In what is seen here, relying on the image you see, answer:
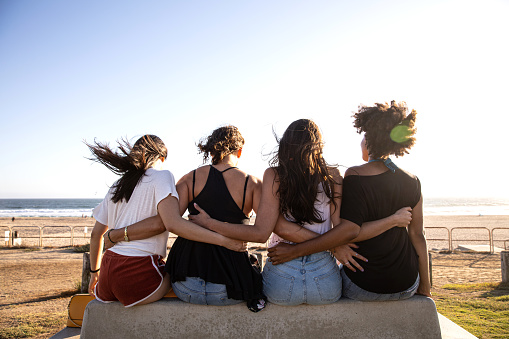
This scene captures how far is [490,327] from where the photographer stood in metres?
4.94

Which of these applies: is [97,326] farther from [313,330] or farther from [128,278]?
[313,330]

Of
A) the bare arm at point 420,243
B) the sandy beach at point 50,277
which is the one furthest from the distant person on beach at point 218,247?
the sandy beach at point 50,277

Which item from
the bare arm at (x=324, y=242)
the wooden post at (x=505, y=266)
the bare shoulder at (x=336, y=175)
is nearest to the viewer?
the bare arm at (x=324, y=242)

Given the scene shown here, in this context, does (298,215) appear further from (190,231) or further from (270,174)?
(190,231)

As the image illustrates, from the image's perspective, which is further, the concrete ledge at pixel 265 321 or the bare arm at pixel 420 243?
the bare arm at pixel 420 243

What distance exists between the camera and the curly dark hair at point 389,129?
268 cm

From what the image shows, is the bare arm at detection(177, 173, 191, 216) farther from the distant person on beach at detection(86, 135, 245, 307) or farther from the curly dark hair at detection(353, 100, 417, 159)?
the curly dark hair at detection(353, 100, 417, 159)

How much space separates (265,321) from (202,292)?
1.65ft

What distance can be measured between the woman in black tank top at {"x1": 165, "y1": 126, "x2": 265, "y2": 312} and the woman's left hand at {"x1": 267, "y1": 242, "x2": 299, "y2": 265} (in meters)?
0.19

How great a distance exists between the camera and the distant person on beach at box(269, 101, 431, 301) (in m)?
2.54

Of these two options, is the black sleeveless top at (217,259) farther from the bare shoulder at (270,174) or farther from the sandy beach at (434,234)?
the sandy beach at (434,234)

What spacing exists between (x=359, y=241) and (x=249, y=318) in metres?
0.98

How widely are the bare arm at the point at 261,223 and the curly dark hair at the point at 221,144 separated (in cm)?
44

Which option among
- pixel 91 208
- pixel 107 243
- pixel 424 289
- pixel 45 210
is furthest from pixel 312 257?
pixel 91 208
